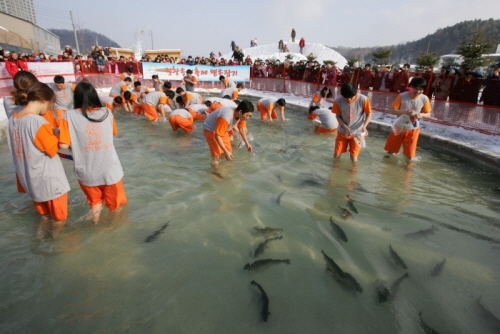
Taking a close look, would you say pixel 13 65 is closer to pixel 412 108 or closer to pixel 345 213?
pixel 345 213

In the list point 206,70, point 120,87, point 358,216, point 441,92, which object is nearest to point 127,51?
point 206,70

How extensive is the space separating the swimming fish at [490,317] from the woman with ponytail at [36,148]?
3961mm

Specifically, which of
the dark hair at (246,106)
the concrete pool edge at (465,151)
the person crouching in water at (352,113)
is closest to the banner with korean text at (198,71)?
the concrete pool edge at (465,151)

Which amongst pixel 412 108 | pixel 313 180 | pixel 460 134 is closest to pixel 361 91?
pixel 460 134

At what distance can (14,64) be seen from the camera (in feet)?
38.0

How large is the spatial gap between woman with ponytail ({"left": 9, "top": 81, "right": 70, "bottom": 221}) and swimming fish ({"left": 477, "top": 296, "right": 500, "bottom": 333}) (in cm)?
396

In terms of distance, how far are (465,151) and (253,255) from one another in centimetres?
585

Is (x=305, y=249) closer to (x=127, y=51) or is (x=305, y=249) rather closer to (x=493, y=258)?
(x=493, y=258)

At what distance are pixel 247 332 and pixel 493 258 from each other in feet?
9.06

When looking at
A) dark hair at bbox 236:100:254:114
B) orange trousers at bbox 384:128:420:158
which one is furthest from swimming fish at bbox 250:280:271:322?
orange trousers at bbox 384:128:420:158

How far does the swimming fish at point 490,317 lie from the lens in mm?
2221

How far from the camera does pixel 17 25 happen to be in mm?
44312

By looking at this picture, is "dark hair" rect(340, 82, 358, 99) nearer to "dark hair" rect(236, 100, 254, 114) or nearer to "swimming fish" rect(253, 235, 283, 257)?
"dark hair" rect(236, 100, 254, 114)

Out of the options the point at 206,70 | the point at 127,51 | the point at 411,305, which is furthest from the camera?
the point at 127,51
